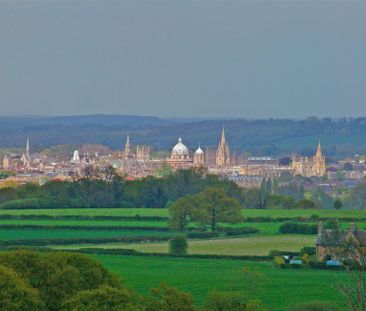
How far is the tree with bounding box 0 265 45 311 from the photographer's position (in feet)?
119

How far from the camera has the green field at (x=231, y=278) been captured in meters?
48.0

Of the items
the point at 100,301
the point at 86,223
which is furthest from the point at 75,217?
the point at 100,301

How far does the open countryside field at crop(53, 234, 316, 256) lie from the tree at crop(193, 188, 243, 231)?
22.2ft

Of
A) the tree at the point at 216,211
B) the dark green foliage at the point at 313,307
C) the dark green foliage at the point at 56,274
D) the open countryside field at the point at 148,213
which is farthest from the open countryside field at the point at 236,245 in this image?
the dark green foliage at the point at 56,274

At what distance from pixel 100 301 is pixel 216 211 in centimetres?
4775

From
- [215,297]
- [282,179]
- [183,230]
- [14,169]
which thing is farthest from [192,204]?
[14,169]

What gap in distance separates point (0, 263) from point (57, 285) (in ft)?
5.91

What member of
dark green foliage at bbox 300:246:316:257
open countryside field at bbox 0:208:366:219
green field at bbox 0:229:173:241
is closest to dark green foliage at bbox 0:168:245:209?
open countryside field at bbox 0:208:366:219

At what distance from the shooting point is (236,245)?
70.6 metres

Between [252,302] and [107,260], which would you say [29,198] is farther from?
[252,302]

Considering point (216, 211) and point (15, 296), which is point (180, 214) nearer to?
point (216, 211)

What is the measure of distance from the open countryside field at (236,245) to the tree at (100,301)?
2804 cm

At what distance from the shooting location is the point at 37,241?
232 ft

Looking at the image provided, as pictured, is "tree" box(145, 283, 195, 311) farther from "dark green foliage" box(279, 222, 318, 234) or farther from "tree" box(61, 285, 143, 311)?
"dark green foliage" box(279, 222, 318, 234)
